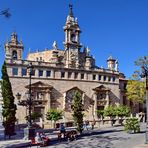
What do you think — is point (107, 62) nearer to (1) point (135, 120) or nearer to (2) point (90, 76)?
(2) point (90, 76)

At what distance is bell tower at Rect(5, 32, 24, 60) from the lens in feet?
181

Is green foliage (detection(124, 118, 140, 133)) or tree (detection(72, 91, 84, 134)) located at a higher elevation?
tree (detection(72, 91, 84, 134))

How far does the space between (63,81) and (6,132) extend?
2315cm

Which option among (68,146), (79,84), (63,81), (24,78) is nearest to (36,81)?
(24,78)

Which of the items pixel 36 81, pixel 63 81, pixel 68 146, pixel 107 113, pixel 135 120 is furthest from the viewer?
pixel 63 81

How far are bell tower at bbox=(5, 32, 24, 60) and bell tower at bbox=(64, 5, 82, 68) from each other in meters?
9.46

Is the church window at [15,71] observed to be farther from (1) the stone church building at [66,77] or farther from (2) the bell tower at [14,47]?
(2) the bell tower at [14,47]

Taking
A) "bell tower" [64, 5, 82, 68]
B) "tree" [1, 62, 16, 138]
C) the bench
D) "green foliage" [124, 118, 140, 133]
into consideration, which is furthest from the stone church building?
the bench

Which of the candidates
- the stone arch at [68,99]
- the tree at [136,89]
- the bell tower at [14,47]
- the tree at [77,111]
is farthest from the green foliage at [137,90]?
the tree at [77,111]

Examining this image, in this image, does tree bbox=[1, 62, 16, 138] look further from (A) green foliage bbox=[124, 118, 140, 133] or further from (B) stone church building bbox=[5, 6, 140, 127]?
(A) green foliage bbox=[124, 118, 140, 133]

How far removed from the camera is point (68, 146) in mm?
26469

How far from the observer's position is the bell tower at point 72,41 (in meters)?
61.0

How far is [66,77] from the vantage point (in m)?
58.6

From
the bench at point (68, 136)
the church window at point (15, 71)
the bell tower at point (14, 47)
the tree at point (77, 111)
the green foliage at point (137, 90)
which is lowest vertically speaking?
the bench at point (68, 136)
